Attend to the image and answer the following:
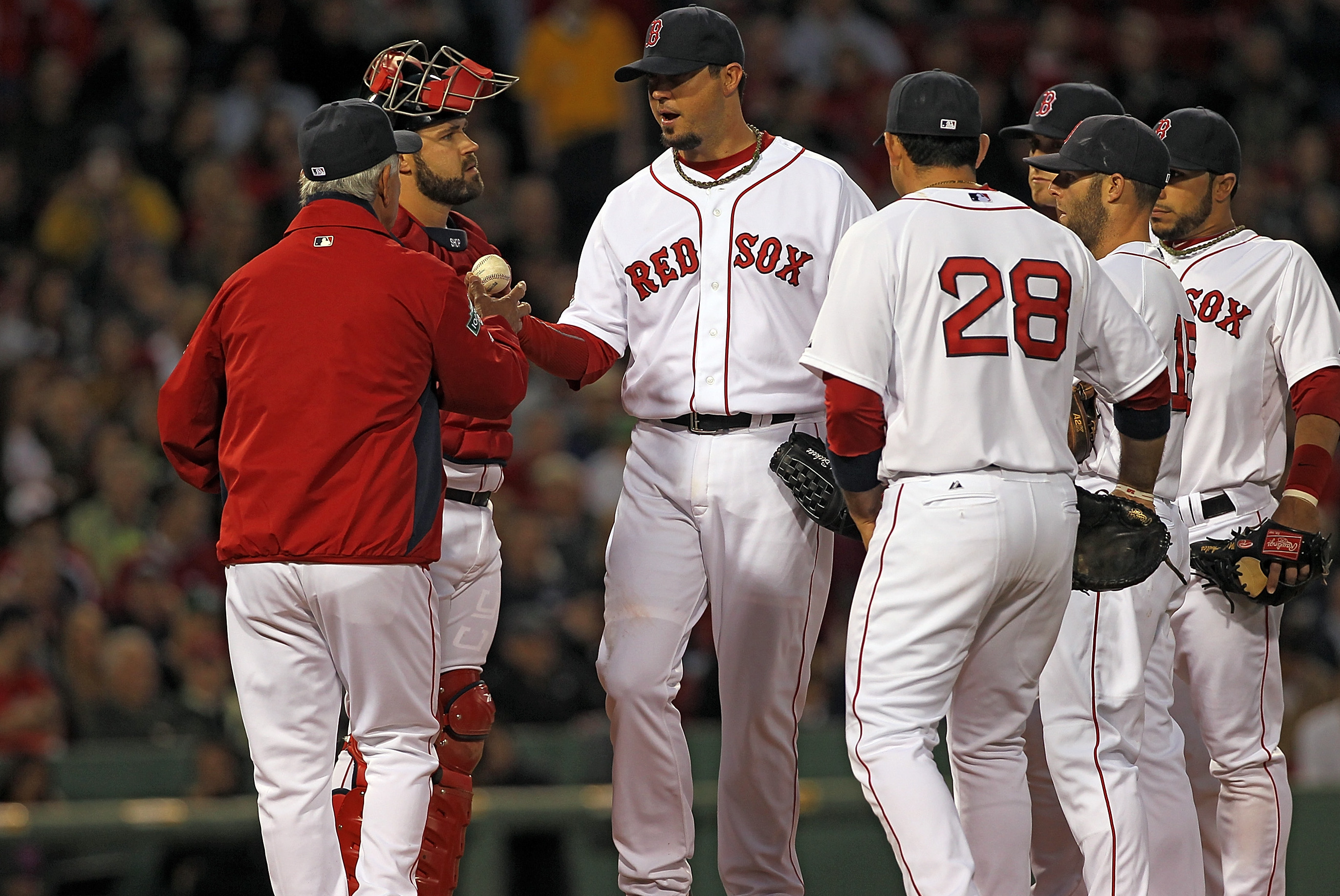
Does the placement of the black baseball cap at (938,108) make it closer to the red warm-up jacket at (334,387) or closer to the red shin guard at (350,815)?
the red warm-up jacket at (334,387)

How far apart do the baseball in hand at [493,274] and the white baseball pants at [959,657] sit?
1.31 metres

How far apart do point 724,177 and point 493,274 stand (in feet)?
2.78

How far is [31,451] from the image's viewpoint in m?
9.28

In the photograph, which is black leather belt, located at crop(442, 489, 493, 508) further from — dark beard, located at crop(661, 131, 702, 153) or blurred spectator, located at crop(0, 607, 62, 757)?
blurred spectator, located at crop(0, 607, 62, 757)

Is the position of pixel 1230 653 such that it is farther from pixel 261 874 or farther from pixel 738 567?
pixel 261 874

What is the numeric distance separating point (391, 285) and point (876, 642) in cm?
151

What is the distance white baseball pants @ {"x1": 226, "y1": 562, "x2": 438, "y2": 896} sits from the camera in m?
4.25

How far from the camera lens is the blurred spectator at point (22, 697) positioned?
761 centimetres

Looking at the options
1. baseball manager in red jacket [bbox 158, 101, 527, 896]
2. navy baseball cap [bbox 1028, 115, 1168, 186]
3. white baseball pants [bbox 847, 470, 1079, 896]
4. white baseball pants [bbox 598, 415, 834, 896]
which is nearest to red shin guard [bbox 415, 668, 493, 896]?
white baseball pants [bbox 598, 415, 834, 896]

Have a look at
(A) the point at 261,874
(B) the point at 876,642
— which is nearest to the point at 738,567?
(B) the point at 876,642

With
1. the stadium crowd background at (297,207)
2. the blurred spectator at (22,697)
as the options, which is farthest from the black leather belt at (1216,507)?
the blurred spectator at (22,697)

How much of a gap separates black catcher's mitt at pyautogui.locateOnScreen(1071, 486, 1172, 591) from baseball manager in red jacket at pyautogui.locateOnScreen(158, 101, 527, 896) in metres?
1.62

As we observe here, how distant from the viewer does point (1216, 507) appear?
5.34 m

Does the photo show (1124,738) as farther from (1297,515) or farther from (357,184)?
(357,184)
